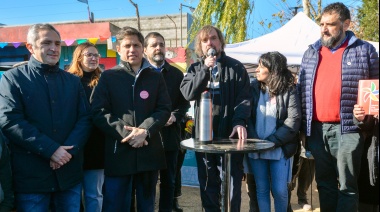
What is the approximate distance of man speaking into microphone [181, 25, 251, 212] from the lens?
9.07 feet

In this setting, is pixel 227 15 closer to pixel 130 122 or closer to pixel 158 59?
pixel 158 59

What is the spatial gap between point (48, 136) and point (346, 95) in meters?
2.32

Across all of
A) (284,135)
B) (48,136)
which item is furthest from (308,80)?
(48,136)

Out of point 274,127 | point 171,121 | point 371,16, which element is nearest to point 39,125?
point 171,121

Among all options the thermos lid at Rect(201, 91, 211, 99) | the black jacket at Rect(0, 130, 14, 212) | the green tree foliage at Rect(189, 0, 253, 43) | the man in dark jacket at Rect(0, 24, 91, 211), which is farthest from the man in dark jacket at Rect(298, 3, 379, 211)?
the green tree foliage at Rect(189, 0, 253, 43)

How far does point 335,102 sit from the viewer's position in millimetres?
2750

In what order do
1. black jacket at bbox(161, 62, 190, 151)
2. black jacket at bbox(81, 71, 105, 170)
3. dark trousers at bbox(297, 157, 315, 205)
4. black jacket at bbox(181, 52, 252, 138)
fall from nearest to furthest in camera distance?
black jacket at bbox(181, 52, 252, 138), black jacket at bbox(81, 71, 105, 170), black jacket at bbox(161, 62, 190, 151), dark trousers at bbox(297, 157, 315, 205)

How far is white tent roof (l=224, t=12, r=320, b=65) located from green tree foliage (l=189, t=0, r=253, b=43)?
2962mm

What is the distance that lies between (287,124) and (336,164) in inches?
21.0

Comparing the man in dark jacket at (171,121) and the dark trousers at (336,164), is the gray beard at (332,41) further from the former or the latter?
the man in dark jacket at (171,121)

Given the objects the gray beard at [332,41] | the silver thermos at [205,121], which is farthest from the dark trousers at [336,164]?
the silver thermos at [205,121]

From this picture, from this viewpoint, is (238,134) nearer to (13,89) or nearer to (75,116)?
(75,116)

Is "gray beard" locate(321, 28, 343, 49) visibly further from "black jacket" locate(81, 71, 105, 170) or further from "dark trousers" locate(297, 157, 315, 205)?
"black jacket" locate(81, 71, 105, 170)

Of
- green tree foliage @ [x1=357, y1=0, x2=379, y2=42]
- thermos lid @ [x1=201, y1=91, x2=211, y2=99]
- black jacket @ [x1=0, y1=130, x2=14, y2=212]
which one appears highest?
green tree foliage @ [x1=357, y1=0, x2=379, y2=42]
